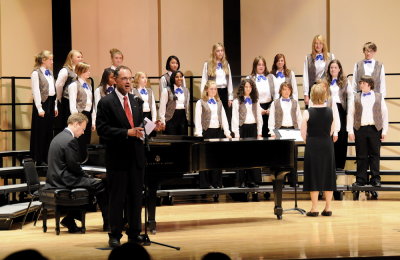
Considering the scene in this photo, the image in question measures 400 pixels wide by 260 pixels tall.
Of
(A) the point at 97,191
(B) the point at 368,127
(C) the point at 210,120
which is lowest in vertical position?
(A) the point at 97,191

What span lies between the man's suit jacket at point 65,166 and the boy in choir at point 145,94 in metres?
2.65

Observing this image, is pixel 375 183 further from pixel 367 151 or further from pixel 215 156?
pixel 215 156

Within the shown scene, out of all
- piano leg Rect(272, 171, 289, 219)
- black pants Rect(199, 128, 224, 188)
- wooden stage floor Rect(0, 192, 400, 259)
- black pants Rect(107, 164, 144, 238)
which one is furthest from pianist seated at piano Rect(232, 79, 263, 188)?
black pants Rect(107, 164, 144, 238)

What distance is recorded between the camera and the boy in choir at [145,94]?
9.52 metres

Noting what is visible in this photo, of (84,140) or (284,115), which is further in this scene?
(284,115)

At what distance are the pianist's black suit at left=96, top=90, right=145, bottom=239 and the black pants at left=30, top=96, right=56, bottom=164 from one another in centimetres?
326

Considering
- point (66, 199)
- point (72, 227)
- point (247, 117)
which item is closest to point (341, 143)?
point (247, 117)

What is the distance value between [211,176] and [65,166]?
291 centimetres

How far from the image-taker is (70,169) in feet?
22.4

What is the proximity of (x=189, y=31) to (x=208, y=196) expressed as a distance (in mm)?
2661

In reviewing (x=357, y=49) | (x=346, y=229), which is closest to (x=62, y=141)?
(x=346, y=229)

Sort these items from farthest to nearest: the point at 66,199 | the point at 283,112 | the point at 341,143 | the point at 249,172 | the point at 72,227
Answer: the point at 341,143 → the point at 283,112 → the point at 249,172 → the point at 72,227 → the point at 66,199

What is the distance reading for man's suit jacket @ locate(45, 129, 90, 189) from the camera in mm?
6824

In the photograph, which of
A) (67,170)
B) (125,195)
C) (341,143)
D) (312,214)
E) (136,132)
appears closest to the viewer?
(136,132)
